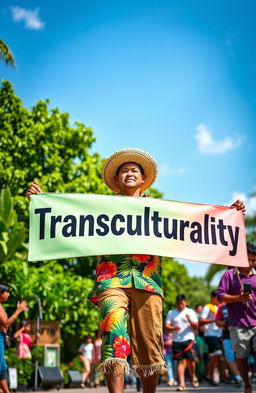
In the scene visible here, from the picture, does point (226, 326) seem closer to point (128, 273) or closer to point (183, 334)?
point (183, 334)

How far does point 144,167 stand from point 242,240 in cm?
127

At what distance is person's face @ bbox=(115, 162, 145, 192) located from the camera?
5.34 m

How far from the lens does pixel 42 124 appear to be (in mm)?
22391

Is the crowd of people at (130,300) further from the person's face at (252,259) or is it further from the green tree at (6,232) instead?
the green tree at (6,232)

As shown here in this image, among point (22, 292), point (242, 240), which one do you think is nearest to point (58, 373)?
A: point (22, 292)

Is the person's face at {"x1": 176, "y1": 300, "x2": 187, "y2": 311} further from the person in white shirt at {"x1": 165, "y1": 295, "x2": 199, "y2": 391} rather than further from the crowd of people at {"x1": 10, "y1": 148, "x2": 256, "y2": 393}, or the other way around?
the crowd of people at {"x1": 10, "y1": 148, "x2": 256, "y2": 393}

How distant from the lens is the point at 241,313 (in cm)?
693

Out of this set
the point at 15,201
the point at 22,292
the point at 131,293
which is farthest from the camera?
the point at 15,201

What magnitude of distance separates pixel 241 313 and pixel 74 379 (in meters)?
11.0

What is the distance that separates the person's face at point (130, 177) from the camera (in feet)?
17.5

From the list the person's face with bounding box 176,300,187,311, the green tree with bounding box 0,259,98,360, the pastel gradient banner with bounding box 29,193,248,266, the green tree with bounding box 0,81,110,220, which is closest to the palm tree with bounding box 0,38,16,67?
the green tree with bounding box 0,81,110,220

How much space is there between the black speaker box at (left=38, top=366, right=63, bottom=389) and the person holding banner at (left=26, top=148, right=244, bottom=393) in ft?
32.2

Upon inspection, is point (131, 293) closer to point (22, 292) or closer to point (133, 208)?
point (133, 208)

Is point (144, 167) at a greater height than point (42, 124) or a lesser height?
lesser
